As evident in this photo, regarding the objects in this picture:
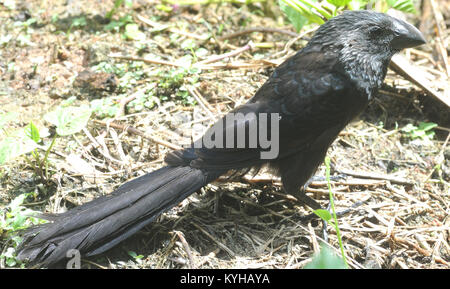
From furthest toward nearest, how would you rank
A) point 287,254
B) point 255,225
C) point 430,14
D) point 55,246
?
point 430,14 → point 255,225 → point 287,254 → point 55,246

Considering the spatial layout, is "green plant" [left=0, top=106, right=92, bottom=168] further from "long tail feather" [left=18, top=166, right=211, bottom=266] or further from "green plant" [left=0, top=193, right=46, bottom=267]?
"long tail feather" [left=18, top=166, right=211, bottom=266]

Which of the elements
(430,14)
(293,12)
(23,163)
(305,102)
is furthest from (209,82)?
(430,14)

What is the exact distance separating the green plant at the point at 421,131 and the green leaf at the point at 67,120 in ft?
8.38

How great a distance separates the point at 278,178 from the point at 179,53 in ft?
5.41

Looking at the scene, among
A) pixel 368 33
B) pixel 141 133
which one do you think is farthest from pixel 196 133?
pixel 368 33

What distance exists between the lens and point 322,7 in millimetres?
4207

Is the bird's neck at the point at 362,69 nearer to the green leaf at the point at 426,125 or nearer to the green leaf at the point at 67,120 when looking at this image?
the green leaf at the point at 426,125

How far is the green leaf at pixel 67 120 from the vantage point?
9.90 feet

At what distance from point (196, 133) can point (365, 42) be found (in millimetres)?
1422

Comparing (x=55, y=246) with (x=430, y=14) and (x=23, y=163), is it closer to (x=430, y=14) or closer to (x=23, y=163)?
(x=23, y=163)

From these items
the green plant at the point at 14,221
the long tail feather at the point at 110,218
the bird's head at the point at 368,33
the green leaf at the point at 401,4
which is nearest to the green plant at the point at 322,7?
the green leaf at the point at 401,4

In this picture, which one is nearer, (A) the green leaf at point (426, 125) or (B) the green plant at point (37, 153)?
(B) the green plant at point (37, 153)

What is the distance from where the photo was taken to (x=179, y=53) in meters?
4.53

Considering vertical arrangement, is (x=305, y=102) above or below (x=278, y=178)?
Result: above
